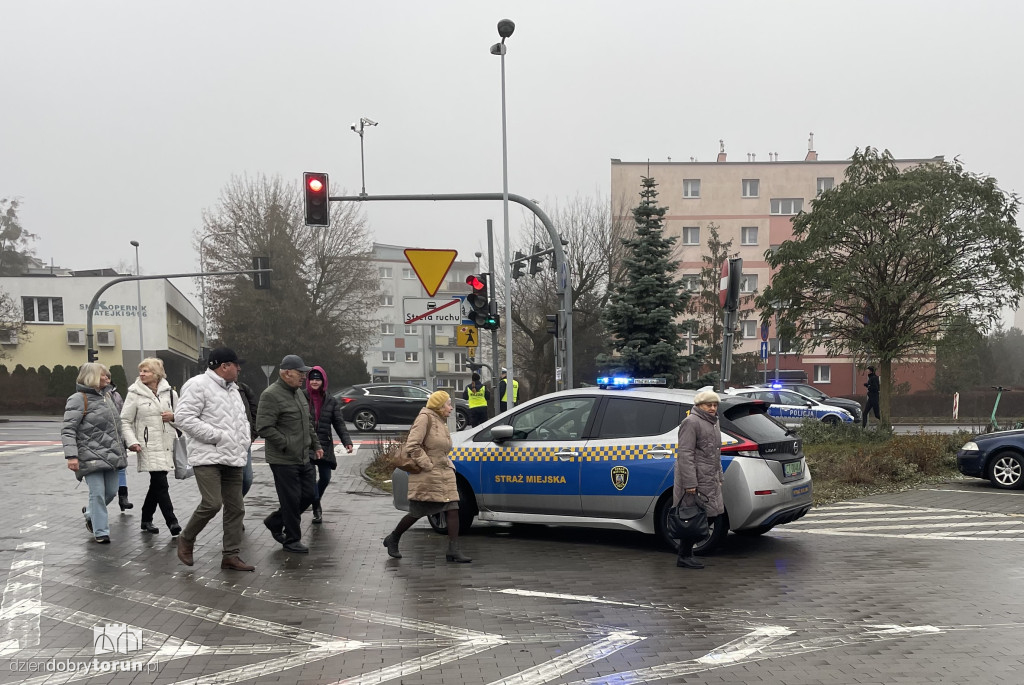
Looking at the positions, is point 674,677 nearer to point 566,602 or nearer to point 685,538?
point 566,602

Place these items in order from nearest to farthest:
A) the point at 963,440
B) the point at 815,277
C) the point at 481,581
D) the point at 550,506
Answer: the point at 481,581 < the point at 550,506 < the point at 963,440 < the point at 815,277

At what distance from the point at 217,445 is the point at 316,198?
428 inches

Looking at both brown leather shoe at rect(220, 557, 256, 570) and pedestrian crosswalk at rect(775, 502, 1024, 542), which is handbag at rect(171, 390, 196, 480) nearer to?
brown leather shoe at rect(220, 557, 256, 570)

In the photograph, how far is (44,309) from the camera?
54.3 meters

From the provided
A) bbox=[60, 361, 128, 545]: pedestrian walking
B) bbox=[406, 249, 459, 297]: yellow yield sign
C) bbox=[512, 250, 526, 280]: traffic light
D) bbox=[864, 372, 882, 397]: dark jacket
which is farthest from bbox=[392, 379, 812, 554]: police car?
bbox=[512, 250, 526, 280]: traffic light

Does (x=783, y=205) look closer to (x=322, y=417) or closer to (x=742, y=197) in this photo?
(x=742, y=197)

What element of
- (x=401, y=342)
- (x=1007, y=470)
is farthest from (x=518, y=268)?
(x=401, y=342)

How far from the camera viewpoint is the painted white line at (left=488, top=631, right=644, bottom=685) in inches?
204

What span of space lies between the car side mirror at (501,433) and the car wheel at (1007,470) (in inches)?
335

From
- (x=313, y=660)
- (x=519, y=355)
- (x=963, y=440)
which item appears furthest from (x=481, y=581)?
(x=519, y=355)

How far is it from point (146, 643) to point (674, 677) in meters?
3.19

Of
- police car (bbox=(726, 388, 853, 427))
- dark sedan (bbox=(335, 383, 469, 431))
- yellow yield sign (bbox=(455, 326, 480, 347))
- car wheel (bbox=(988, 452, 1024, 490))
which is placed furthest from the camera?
dark sedan (bbox=(335, 383, 469, 431))

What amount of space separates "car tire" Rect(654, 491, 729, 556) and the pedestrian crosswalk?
2.01 m

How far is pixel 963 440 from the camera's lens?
17.2 m
